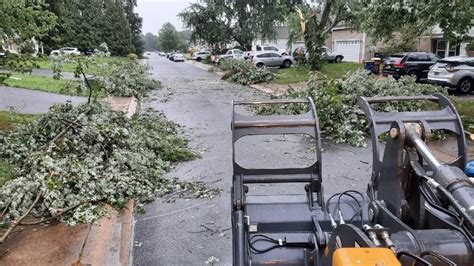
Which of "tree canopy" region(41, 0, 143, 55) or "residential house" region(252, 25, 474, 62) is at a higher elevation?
"tree canopy" region(41, 0, 143, 55)

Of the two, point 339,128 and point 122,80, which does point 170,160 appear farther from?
point 122,80

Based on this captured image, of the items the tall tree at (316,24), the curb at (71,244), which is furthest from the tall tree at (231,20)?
the curb at (71,244)

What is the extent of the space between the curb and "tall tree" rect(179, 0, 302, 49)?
37349mm

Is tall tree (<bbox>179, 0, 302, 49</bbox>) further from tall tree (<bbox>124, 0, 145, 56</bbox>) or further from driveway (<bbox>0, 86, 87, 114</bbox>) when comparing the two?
tall tree (<bbox>124, 0, 145, 56</bbox>)

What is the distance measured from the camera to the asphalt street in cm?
427

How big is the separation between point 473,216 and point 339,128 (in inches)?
285

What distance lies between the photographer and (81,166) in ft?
17.8

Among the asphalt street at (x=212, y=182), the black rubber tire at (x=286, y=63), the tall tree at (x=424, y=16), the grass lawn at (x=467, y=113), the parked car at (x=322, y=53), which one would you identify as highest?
the tall tree at (x=424, y=16)

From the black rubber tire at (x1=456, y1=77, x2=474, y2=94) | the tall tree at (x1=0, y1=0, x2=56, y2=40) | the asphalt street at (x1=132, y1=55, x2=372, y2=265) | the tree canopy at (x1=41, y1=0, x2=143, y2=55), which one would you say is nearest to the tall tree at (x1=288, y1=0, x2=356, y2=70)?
the black rubber tire at (x1=456, y1=77, x2=474, y2=94)

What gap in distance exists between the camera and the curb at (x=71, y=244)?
151 inches

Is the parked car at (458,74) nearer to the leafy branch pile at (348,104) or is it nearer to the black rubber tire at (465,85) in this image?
the black rubber tire at (465,85)

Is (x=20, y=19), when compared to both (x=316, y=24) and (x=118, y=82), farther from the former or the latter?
(x=316, y=24)

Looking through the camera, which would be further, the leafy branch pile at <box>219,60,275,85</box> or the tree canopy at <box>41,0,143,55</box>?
the tree canopy at <box>41,0,143,55</box>

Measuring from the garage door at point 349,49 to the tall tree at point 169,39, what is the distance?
236 ft
